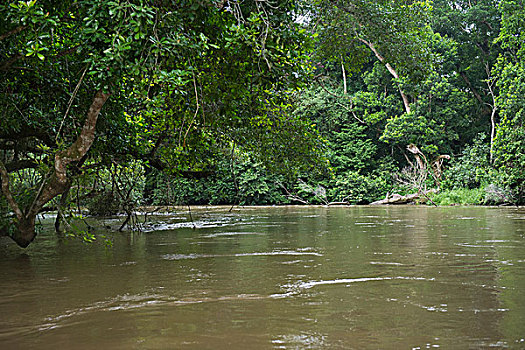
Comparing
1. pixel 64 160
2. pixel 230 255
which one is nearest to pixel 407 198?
pixel 230 255

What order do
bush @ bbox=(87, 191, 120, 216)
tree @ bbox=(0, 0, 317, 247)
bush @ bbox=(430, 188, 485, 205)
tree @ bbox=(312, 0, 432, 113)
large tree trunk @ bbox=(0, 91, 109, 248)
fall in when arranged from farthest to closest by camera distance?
1. bush @ bbox=(430, 188, 485, 205)
2. bush @ bbox=(87, 191, 120, 216)
3. tree @ bbox=(312, 0, 432, 113)
4. large tree trunk @ bbox=(0, 91, 109, 248)
5. tree @ bbox=(0, 0, 317, 247)

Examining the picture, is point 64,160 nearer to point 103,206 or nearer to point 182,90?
point 182,90

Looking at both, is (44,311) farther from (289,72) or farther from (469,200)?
(469,200)

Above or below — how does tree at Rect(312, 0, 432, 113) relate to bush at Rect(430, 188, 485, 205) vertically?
above

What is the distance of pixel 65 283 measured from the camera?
4.75 m

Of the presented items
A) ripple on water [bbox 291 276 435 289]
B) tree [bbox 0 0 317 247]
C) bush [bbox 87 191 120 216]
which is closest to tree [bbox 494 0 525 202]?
tree [bbox 0 0 317 247]

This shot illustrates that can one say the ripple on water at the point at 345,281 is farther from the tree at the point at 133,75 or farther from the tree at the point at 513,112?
the tree at the point at 513,112

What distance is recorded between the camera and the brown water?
2855 millimetres

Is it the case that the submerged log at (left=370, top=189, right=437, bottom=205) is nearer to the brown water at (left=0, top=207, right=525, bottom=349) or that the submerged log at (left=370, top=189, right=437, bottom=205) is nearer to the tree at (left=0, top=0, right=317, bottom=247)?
the tree at (left=0, top=0, right=317, bottom=247)

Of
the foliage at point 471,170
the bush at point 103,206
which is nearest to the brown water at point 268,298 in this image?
the bush at point 103,206

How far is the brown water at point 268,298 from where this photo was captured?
9.37 ft

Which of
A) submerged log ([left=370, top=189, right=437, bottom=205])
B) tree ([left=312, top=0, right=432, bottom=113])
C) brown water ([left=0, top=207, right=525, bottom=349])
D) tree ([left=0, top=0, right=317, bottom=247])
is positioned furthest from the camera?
submerged log ([left=370, top=189, right=437, bottom=205])

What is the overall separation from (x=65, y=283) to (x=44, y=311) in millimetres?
1159

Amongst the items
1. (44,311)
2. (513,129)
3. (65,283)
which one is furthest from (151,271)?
(513,129)
